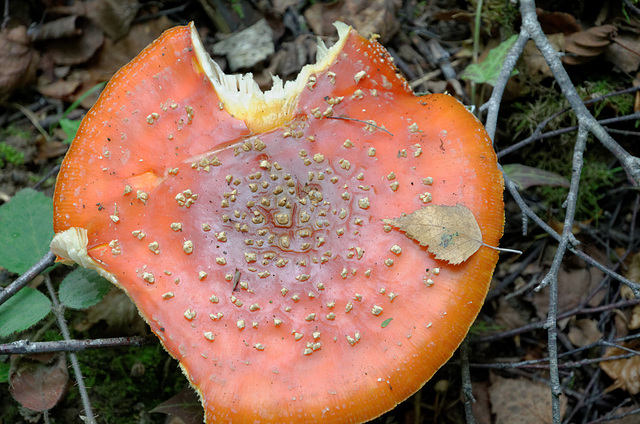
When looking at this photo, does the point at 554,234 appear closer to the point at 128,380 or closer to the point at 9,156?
the point at 128,380

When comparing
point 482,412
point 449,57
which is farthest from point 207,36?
point 482,412

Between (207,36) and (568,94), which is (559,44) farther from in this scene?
(207,36)

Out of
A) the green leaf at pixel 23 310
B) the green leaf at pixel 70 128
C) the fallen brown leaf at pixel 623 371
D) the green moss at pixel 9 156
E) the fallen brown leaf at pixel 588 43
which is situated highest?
the fallen brown leaf at pixel 588 43

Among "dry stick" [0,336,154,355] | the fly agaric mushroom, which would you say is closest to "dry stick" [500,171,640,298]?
the fly agaric mushroom

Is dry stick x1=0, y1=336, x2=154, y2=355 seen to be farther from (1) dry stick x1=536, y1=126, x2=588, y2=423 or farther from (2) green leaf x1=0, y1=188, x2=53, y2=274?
(1) dry stick x1=536, y1=126, x2=588, y2=423

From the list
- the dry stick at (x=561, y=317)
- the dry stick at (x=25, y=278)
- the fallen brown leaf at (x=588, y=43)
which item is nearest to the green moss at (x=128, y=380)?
the dry stick at (x=25, y=278)

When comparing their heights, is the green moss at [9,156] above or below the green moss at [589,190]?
above

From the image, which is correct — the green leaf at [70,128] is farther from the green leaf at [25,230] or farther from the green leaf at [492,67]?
the green leaf at [492,67]

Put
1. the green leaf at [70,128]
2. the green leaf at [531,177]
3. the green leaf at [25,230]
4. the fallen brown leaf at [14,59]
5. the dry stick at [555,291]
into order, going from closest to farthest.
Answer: the dry stick at [555,291], the green leaf at [25,230], the green leaf at [531,177], the green leaf at [70,128], the fallen brown leaf at [14,59]

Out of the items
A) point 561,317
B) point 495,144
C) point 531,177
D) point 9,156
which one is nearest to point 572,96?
point 531,177
